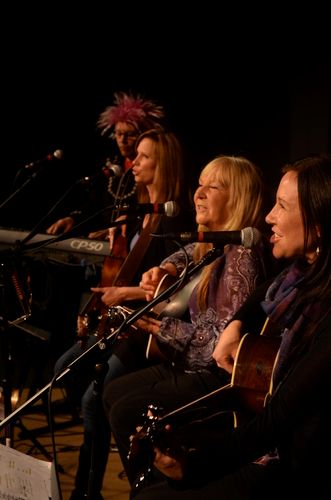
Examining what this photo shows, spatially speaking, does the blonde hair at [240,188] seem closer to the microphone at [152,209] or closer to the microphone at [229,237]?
the microphone at [152,209]

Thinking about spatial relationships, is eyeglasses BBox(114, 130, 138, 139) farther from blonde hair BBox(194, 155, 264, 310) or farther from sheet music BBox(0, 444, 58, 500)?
sheet music BBox(0, 444, 58, 500)

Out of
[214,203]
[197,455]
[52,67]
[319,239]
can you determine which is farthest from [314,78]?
[197,455]

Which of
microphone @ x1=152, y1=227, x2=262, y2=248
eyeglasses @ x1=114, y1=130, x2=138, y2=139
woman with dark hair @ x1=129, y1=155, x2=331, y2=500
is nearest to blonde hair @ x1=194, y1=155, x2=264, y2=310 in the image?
woman with dark hair @ x1=129, y1=155, x2=331, y2=500

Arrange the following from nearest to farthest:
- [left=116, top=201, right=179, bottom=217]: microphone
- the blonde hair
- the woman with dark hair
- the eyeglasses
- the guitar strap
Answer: the woman with dark hair
[left=116, top=201, right=179, bottom=217]: microphone
the blonde hair
the guitar strap
the eyeglasses

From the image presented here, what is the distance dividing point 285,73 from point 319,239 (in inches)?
105

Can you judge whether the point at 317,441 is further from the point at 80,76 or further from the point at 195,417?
the point at 80,76

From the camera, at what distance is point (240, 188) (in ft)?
9.78

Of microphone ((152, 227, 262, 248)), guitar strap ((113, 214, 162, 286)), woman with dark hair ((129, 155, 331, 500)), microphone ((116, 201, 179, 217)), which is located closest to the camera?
woman with dark hair ((129, 155, 331, 500))

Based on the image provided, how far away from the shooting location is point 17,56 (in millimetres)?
5391

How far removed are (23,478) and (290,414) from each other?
0.71 meters

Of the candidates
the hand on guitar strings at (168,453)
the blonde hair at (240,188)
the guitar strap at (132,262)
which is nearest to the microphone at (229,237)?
the hand on guitar strings at (168,453)

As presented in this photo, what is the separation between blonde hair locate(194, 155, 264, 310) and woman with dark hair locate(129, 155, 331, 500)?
0.66 m

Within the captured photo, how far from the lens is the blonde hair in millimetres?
2943

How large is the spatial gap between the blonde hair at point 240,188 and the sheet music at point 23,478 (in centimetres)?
113
